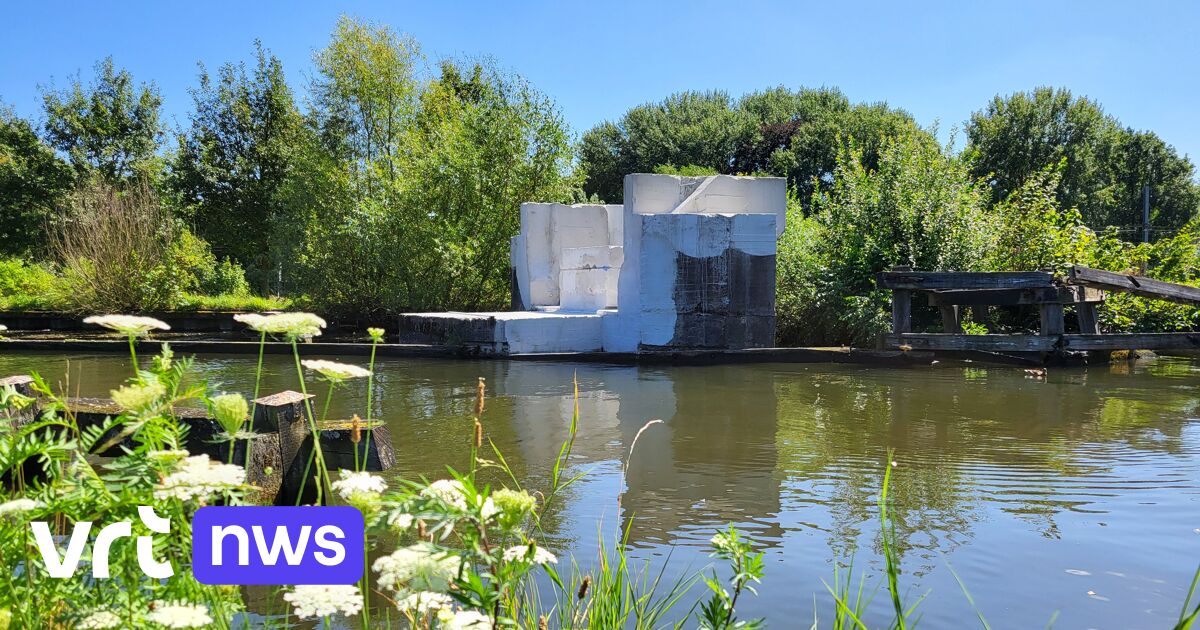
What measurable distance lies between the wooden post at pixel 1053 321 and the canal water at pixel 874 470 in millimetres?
456

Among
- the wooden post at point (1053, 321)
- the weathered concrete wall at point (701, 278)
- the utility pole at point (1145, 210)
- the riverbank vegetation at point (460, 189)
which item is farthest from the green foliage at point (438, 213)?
the utility pole at point (1145, 210)

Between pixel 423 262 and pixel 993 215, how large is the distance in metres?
9.68

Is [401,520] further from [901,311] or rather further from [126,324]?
[901,311]

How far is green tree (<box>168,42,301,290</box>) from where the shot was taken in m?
30.1

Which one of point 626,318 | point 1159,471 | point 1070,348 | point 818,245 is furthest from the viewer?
point 818,245

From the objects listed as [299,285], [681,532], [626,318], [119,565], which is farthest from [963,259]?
[299,285]

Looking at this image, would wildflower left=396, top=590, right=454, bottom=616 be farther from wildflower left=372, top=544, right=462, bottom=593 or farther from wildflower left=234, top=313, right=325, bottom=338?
wildflower left=234, top=313, right=325, bottom=338

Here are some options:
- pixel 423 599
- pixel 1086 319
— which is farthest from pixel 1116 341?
pixel 423 599

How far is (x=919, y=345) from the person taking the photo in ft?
35.0

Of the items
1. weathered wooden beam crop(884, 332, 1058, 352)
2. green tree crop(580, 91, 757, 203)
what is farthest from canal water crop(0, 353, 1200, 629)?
green tree crop(580, 91, 757, 203)

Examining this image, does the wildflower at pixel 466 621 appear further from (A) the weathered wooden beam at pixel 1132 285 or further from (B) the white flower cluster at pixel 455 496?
(A) the weathered wooden beam at pixel 1132 285

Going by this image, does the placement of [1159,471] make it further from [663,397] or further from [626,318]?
[626,318]

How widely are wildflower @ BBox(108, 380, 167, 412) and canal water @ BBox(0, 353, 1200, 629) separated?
1089 mm

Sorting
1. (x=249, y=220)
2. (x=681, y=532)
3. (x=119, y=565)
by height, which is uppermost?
(x=249, y=220)
